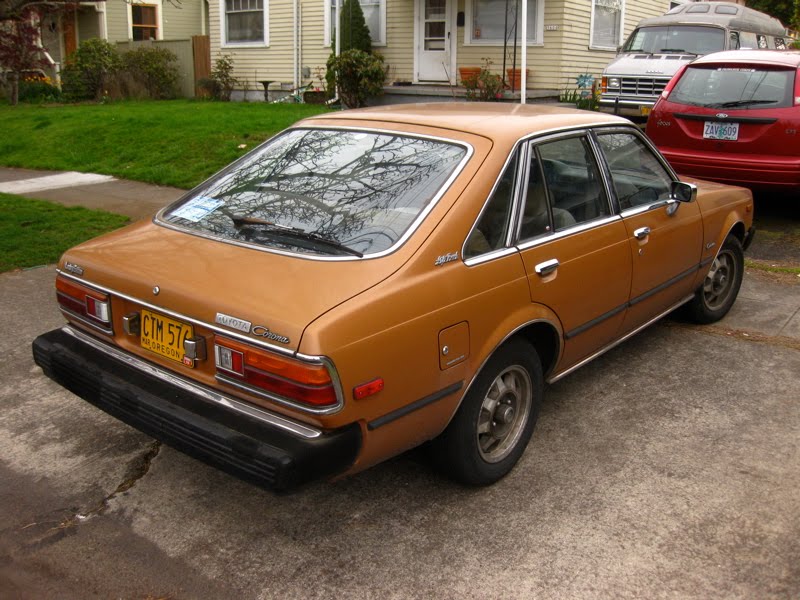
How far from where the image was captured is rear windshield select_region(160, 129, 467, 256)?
322cm

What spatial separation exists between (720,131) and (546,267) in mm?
5367

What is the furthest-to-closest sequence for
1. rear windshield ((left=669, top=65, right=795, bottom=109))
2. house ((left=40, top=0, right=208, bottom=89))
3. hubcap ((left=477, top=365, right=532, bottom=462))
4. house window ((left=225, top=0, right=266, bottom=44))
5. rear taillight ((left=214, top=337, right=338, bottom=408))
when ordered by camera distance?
1. house ((left=40, top=0, right=208, bottom=89))
2. house window ((left=225, top=0, right=266, bottom=44))
3. rear windshield ((left=669, top=65, right=795, bottom=109))
4. hubcap ((left=477, top=365, right=532, bottom=462))
5. rear taillight ((left=214, top=337, right=338, bottom=408))

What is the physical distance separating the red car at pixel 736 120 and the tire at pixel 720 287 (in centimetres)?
253

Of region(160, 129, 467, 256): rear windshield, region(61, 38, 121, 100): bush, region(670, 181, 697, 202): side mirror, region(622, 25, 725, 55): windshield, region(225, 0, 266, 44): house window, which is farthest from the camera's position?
region(61, 38, 121, 100): bush

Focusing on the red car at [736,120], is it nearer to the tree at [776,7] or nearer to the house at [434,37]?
the house at [434,37]

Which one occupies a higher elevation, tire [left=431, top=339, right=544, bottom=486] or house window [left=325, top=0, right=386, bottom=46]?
house window [left=325, top=0, right=386, bottom=46]

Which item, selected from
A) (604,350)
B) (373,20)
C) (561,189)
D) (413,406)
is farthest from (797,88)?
(373,20)

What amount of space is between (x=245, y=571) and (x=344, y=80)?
48.2 ft

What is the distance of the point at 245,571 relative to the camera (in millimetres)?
2994

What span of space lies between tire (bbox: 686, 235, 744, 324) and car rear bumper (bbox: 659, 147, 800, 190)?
246 centimetres

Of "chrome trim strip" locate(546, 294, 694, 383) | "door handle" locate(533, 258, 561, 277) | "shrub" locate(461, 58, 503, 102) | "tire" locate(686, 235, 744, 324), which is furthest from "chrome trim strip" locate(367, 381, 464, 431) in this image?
"shrub" locate(461, 58, 503, 102)

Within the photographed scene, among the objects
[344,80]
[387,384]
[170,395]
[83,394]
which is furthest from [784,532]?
[344,80]

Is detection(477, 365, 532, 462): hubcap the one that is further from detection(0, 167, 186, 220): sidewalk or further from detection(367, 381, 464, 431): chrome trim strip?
detection(0, 167, 186, 220): sidewalk

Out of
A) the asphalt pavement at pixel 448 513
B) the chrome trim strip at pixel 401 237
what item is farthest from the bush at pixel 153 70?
the chrome trim strip at pixel 401 237
